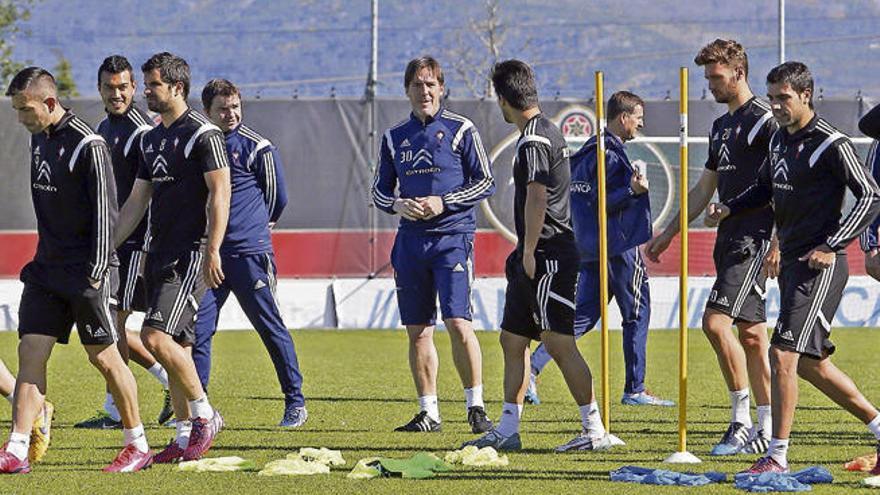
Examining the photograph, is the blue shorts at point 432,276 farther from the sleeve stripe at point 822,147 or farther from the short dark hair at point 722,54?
the sleeve stripe at point 822,147

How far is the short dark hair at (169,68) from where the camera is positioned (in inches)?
375

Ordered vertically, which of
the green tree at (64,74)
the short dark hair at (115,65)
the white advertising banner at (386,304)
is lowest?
the white advertising banner at (386,304)

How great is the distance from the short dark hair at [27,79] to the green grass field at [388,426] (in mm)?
1953

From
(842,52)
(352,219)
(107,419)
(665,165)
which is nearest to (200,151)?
(107,419)

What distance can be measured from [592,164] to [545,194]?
3165 mm

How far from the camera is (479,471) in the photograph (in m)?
9.28

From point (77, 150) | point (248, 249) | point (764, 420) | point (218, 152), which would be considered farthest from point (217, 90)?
point (764, 420)

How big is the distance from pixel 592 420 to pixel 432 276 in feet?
6.02

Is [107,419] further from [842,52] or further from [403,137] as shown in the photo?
[842,52]

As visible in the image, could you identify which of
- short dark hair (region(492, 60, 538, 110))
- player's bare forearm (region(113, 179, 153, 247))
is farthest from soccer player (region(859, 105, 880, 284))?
player's bare forearm (region(113, 179, 153, 247))

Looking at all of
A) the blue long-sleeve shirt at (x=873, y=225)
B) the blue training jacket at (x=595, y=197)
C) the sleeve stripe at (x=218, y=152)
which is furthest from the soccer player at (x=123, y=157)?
the blue long-sleeve shirt at (x=873, y=225)

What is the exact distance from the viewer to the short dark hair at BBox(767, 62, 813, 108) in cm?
877

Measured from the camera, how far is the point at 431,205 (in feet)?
36.5

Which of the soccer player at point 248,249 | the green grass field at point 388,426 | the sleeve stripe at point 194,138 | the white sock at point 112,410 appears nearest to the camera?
the green grass field at point 388,426
